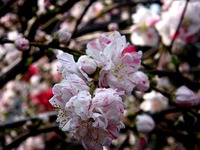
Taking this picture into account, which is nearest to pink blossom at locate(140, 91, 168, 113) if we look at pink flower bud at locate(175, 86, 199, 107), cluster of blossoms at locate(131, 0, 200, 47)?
cluster of blossoms at locate(131, 0, 200, 47)

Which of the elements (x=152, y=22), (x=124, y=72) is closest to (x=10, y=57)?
(x=152, y=22)

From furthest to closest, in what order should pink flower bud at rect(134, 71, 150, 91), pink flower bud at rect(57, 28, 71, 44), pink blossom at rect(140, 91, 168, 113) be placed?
pink blossom at rect(140, 91, 168, 113)
pink flower bud at rect(57, 28, 71, 44)
pink flower bud at rect(134, 71, 150, 91)

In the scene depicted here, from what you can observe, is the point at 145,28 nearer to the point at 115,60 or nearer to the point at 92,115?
the point at 115,60

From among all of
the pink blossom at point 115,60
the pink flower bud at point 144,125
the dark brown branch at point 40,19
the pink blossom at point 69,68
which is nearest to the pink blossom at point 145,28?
the dark brown branch at point 40,19

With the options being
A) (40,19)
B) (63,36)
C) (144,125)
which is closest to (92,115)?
(63,36)

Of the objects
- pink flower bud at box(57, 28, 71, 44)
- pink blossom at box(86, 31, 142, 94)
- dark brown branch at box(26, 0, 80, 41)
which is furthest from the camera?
dark brown branch at box(26, 0, 80, 41)

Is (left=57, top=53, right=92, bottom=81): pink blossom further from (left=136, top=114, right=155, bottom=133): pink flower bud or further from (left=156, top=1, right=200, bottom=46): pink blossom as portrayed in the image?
(left=156, top=1, right=200, bottom=46): pink blossom

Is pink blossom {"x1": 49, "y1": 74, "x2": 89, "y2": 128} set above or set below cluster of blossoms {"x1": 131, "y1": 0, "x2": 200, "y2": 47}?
above

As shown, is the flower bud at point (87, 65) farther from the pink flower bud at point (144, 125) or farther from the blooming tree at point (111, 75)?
the pink flower bud at point (144, 125)
